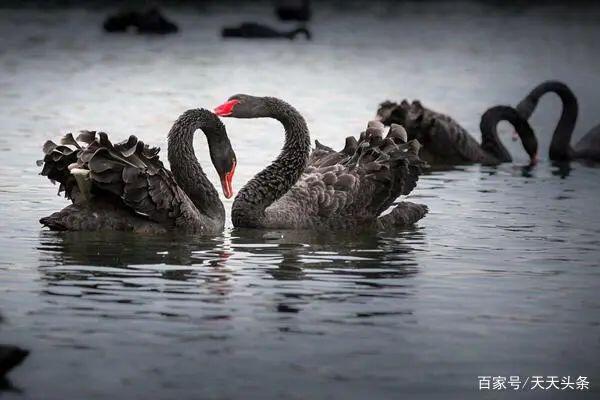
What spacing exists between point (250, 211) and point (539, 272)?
2.17 metres

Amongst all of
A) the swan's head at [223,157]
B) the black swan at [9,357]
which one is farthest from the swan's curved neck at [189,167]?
the black swan at [9,357]

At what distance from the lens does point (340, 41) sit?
116 feet

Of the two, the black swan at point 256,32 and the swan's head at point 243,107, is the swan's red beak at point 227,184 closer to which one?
the swan's head at point 243,107

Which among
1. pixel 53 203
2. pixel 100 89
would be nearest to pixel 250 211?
pixel 53 203

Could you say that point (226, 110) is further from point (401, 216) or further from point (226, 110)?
point (401, 216)

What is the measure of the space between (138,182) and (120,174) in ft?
0.39

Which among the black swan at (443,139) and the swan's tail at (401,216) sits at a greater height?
the black swan at (443,139)

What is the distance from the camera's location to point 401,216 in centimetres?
1029

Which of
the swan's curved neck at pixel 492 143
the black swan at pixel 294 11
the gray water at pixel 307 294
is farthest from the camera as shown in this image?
the black swan at pixel 294 11

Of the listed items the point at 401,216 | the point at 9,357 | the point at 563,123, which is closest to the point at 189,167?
the point at 401,216

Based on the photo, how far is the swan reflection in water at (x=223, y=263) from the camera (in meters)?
7.65

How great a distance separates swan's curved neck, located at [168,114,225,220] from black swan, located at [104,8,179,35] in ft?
91.7

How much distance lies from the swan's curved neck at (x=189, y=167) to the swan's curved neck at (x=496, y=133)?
580cm

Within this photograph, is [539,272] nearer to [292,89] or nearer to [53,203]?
[53,203]
